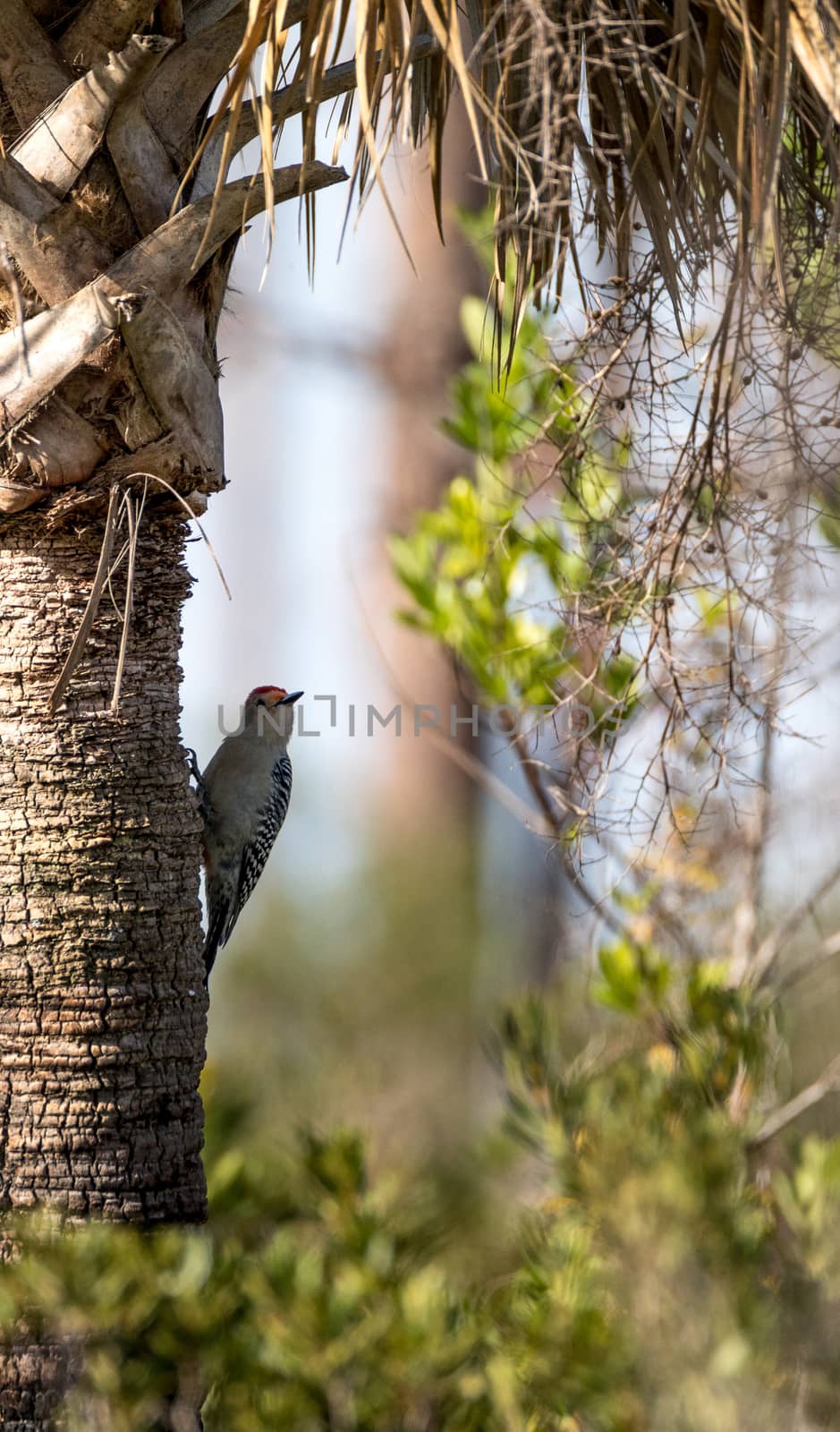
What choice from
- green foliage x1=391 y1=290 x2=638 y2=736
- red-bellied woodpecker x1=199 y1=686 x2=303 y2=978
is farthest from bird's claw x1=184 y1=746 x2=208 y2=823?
green foliage x1=391 y1=290 x2=638 y2=736

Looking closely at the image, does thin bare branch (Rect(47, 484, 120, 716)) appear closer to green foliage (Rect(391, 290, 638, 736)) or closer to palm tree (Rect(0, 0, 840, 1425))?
palm tree (Rect(0, 0, 840, 1425))

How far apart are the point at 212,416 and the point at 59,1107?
5.78 feet

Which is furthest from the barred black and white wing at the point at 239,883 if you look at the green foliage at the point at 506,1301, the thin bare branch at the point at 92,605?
the thin bare branch at the point at 92,605

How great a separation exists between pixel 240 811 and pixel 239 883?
13.2 inches

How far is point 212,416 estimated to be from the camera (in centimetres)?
337

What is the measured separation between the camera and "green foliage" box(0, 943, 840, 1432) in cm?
294

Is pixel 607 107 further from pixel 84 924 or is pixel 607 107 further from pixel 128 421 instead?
pixel 84 924

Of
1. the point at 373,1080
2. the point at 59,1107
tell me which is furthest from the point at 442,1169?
the point at 59,1107

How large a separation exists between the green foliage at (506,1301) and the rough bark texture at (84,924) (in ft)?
0.54

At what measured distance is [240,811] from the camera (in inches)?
237

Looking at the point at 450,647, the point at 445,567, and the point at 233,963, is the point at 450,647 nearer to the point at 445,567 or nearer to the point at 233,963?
the point at 445,567

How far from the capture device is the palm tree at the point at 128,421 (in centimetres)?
307

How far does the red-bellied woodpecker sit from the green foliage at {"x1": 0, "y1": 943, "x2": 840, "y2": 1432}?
6.05 feet

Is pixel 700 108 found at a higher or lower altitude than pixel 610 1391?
higher
